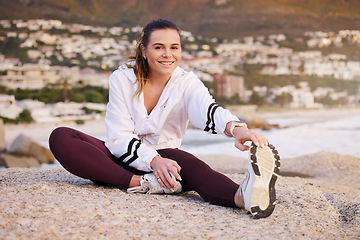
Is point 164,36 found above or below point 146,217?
above

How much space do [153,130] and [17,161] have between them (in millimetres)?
5418

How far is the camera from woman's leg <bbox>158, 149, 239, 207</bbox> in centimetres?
149

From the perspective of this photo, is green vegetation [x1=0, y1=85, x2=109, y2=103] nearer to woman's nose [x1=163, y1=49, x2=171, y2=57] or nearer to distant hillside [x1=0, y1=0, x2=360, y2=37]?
distant hillside [x1=0, y1=0, x2=360, y2=37]

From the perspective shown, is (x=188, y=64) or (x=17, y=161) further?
(x=188, y=64)

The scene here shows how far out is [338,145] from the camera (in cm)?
1009

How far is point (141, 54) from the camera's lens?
174 cm

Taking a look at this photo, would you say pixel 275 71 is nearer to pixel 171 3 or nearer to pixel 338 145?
pixel 171 3

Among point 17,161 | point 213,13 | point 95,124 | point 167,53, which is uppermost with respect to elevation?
point 213,13

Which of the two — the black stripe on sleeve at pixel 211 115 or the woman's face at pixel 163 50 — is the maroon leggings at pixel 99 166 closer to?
the black stripe on sleeve at pixel 211 115

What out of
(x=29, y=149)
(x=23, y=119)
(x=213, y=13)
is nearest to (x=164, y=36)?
(x=29, y=149)

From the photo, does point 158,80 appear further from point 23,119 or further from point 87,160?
point 23,119

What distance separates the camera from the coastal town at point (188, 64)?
14.4 m

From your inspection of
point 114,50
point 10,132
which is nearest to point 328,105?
point 114,50

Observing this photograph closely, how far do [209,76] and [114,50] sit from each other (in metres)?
4.17
